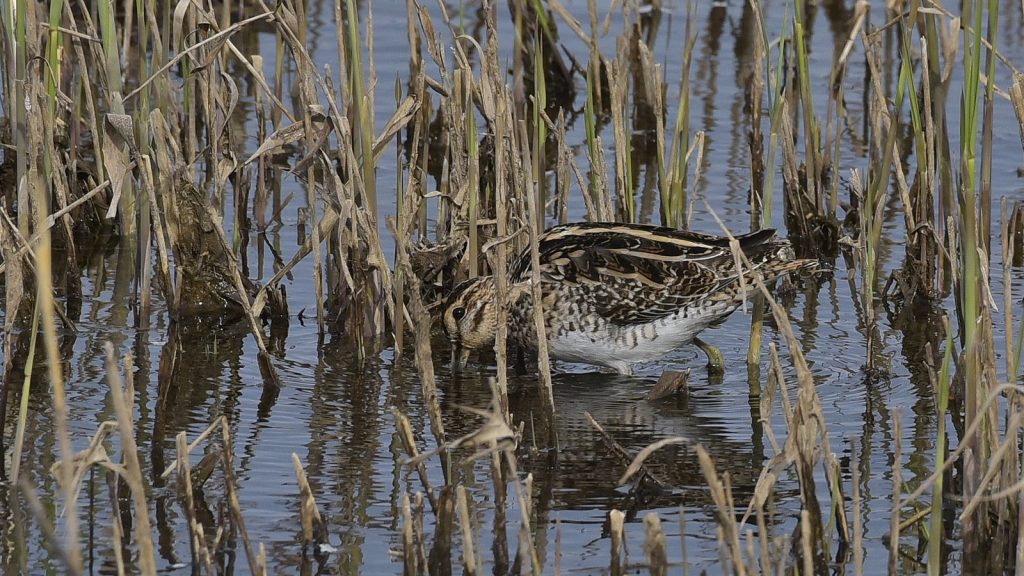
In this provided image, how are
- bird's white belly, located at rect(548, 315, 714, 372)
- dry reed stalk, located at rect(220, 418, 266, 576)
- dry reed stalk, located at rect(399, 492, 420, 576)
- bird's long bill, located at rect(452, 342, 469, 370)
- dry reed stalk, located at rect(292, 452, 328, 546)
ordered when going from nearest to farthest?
1. dry reed stalk, located at rect(399, 492, 420, 576)
2. dry reed stalk, located at rect(220, 418, 266, 576)
3. dry reed stalk, located at rect(292, 452, 328, 546)
4. bird's white belly, located at rect(548, 315, 714, 372)
5. bird's long bill, located at rect(452, 342, 469, 370)

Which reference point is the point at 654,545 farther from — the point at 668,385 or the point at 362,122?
the point at 362,122

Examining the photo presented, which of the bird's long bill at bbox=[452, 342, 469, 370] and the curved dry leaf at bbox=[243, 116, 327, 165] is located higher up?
the curved dry leaf at bbox=[243, 116, 327, 165]

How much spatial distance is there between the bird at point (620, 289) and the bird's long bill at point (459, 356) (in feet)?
0.10

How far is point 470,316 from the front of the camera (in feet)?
22.8

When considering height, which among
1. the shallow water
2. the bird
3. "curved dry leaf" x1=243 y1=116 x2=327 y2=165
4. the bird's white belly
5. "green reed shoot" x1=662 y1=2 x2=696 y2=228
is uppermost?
"curved dry leaf" x1=243 y1=116 x2=327 y2=165

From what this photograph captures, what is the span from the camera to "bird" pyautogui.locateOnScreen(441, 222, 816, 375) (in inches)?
267

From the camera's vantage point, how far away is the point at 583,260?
6.85 meters

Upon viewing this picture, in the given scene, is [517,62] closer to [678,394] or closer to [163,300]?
[678,394]

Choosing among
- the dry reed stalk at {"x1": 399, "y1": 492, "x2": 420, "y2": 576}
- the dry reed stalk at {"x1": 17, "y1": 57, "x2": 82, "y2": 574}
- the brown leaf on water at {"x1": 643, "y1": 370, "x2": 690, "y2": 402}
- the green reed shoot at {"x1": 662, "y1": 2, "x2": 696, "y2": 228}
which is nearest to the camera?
the dry reed stalk at {"x1": 17, "y1": 57, "x2": 82, "y2": 574}

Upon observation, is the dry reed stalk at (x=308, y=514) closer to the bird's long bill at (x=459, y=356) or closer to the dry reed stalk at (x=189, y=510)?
the dry reed stalk at (x=189, y=510)

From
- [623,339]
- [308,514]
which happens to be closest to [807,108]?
[623,339]

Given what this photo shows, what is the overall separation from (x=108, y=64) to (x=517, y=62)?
5.87ft

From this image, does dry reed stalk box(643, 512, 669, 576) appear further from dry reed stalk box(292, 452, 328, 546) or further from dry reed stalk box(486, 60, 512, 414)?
dry reed stalk box(486, 60, 512, 414)

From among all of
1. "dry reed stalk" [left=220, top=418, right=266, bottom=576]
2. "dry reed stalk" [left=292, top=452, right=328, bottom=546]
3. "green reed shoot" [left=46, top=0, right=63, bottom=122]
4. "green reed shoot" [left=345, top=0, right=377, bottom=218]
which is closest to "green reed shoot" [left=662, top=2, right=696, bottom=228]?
"green reed shoot" [left=345, top=0, right=377, bottom=218]
